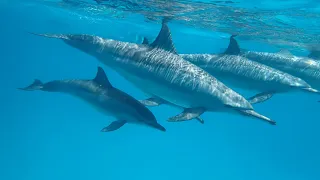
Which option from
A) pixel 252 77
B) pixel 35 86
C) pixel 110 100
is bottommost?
pixel 35 86

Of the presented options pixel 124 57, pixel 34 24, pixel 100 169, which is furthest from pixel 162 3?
pixel 100 169

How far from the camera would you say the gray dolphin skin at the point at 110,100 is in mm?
9000

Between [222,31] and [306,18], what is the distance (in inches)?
312

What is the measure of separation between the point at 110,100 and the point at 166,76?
1728mm

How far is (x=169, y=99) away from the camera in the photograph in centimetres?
920

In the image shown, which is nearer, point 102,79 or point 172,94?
point 172,94

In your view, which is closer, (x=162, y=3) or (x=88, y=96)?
(x=88, y=96)

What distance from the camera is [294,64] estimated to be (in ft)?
46.8

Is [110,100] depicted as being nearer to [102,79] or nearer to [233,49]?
[102,79]

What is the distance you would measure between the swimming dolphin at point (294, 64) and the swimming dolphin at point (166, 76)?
5.13 meters

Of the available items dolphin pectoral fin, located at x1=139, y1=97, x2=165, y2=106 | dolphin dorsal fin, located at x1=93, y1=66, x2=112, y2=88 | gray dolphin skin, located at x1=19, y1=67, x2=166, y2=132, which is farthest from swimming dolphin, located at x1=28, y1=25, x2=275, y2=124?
gray dolphin skin, located at x1=19, y1=67, x2=166, y2=132

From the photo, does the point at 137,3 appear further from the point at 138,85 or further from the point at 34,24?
the point at 34,24

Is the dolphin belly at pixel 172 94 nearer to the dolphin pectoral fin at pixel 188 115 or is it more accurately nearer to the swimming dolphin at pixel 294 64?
the dolphin pectoral fin at pixel 188 115

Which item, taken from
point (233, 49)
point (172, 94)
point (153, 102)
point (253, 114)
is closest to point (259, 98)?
point (233, 49)
